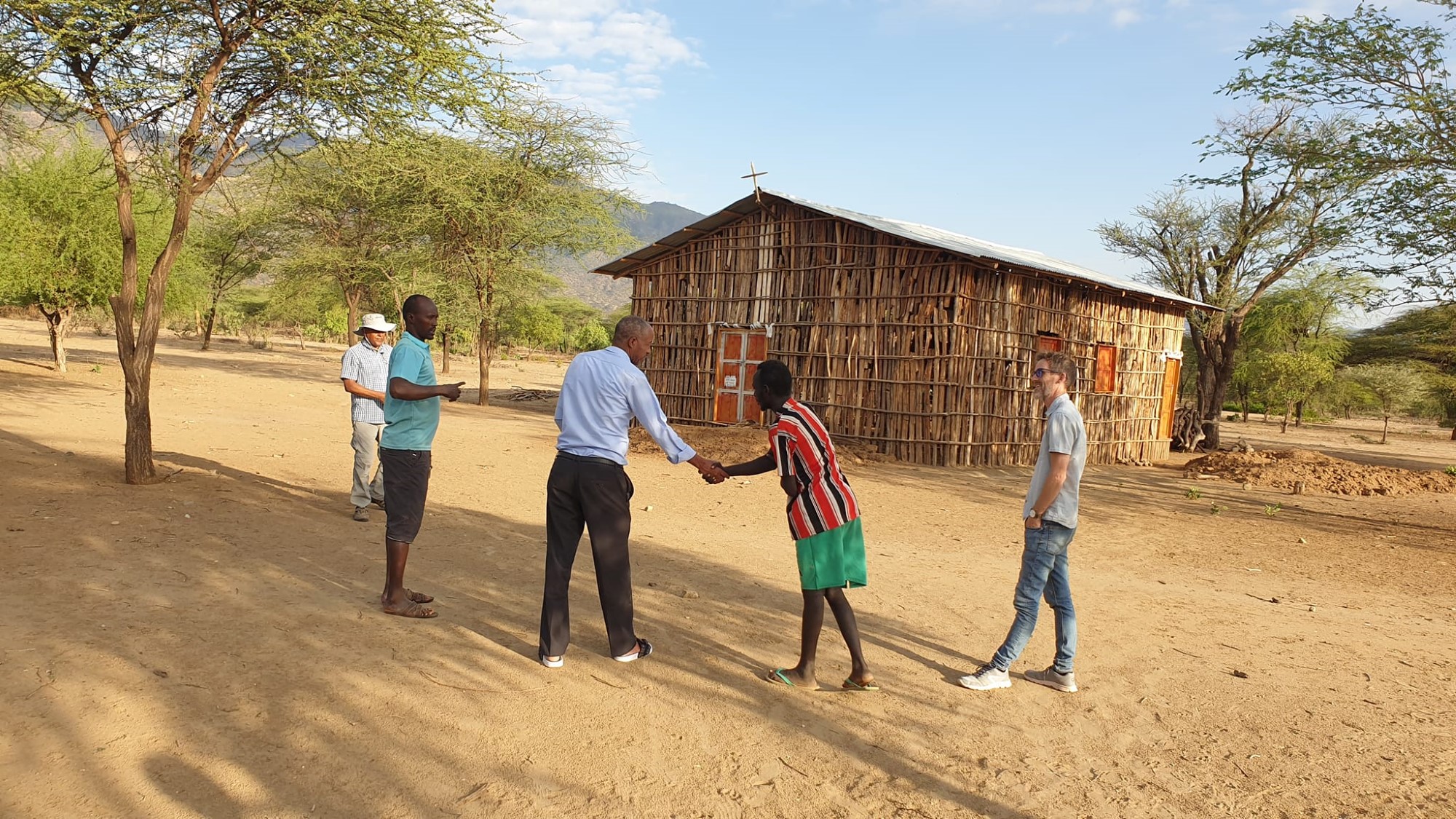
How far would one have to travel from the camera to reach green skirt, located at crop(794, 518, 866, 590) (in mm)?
4008

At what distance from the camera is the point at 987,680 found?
4270 millimetres

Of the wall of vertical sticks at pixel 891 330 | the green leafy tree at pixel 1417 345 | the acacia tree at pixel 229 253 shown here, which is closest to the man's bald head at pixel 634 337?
the wall of vertical sticks at pixel 891 330

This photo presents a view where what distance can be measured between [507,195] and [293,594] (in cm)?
1802

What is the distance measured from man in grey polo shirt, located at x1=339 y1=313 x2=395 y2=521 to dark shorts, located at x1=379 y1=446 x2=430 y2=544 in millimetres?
2169

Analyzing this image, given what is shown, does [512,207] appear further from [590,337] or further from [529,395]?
[590,337]

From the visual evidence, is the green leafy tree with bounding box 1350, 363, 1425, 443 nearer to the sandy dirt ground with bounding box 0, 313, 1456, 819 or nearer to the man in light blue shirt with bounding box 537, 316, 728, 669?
the sandy dirt ground with bounding box 0, 313, 1456, 819

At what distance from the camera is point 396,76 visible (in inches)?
340

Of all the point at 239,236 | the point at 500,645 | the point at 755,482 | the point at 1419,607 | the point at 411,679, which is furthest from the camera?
the point at 239,236

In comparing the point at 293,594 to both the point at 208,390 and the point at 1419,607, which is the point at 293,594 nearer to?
the point at 1419,607

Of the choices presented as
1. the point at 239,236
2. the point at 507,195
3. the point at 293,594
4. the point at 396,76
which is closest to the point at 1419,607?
the point at 293,594

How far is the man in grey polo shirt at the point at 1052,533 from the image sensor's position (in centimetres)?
412

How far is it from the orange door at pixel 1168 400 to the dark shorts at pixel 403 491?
697 inches

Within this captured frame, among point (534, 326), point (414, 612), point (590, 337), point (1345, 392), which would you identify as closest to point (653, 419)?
point (414, 612)

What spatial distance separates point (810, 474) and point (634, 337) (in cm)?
109
